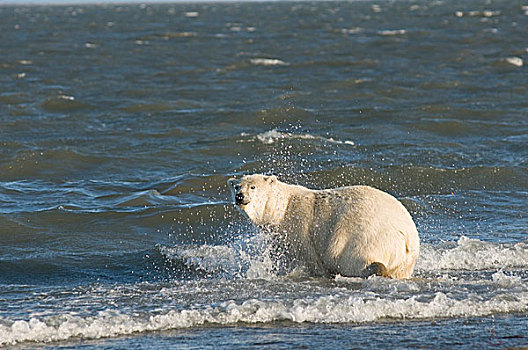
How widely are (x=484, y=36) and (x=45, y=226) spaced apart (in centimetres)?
3473

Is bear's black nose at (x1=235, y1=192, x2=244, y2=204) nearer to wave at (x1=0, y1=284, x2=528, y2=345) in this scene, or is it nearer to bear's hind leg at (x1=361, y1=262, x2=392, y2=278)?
wave at (x1=0, y1=284, x2=528, y2=345)

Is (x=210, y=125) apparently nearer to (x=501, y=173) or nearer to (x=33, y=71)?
(x=501, y=173)

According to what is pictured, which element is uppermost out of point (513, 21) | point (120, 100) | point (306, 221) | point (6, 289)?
point (306, 221)

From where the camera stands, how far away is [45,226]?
1112cm

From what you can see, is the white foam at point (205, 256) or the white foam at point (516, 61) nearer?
the white foam at point (205, 256)

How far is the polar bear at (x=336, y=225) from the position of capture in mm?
7707

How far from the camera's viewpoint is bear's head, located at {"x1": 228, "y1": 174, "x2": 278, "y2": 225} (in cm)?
793

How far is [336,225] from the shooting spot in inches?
312

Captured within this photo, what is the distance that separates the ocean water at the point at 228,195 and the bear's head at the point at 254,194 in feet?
1.96

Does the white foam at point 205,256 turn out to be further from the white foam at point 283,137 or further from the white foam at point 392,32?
the white foam at point 392,32

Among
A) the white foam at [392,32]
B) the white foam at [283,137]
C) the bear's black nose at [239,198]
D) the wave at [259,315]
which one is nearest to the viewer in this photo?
the wave at [259,315]

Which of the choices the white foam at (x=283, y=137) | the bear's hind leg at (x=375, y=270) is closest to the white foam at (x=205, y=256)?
the bear's hind leg at (x=375, y=270)

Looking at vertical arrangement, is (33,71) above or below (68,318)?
below

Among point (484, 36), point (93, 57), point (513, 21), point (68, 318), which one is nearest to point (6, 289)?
point (68, 318)
